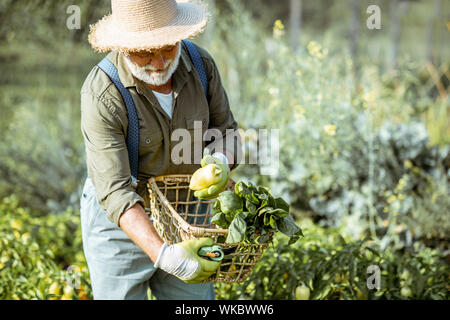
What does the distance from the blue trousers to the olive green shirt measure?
17cm

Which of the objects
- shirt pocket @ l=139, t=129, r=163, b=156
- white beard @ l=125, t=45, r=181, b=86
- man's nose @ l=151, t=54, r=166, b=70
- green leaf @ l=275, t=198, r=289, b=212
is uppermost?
man's nose @ l=151, t=54, r=166, b=70

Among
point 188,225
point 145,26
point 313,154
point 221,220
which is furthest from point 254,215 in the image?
point 313,154

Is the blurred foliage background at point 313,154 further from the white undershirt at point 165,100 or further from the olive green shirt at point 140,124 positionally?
the white undershirt at point 165,100

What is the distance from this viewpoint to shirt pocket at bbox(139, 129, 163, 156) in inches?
73.9

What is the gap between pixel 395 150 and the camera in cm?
332

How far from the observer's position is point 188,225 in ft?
5.16

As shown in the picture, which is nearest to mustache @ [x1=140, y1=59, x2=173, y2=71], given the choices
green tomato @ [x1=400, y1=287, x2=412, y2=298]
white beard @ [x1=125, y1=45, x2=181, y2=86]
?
white beard @ [x1=125, y1=45, x2=181, y2=86]

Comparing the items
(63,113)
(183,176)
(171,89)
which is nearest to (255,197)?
(183,176)

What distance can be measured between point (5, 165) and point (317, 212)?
2.31 m

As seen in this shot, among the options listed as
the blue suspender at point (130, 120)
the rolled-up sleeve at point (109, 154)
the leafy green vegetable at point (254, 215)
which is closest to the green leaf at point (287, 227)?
the leafy green vegetable at point (254, 215)

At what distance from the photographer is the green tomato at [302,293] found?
2273 millimetres

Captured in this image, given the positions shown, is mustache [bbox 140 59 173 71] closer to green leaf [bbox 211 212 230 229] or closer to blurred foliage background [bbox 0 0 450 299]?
green leaf [bbox 211 212 230 229]

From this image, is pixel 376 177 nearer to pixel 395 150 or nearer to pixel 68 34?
pixel 395 150

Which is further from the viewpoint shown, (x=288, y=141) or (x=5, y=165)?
(x=5, y=165)
